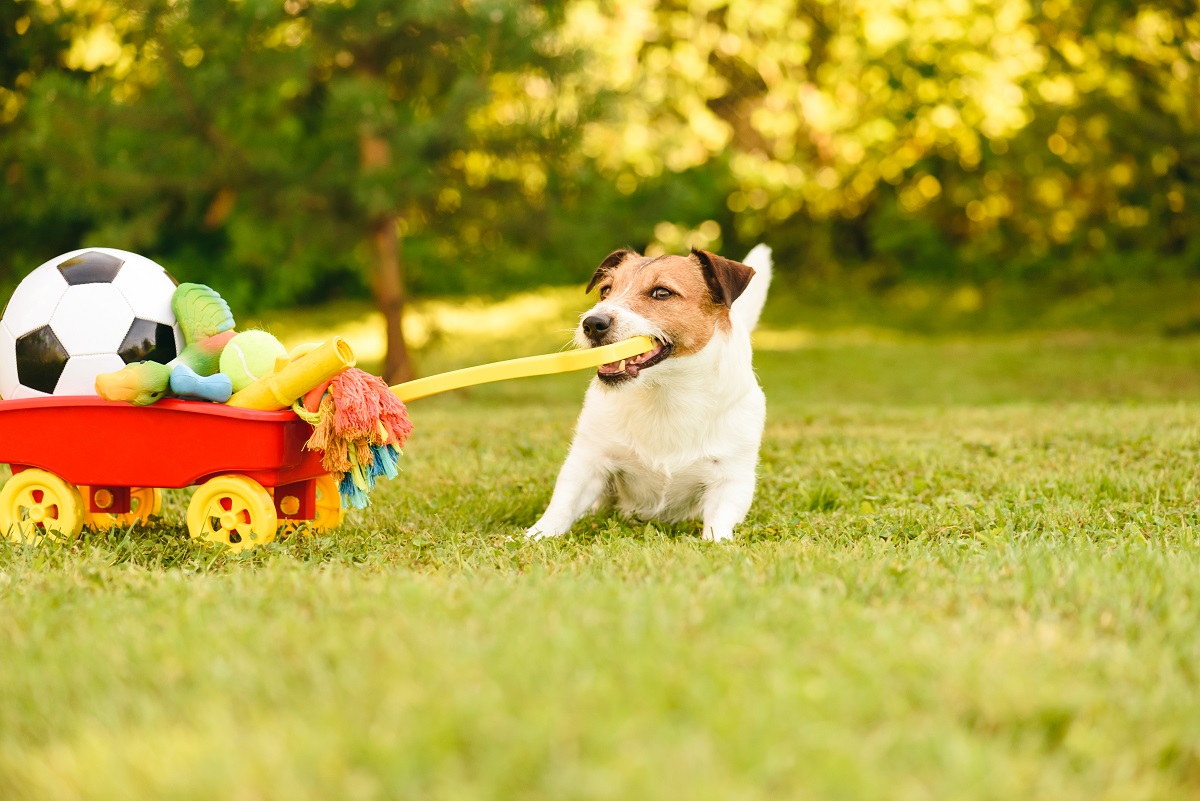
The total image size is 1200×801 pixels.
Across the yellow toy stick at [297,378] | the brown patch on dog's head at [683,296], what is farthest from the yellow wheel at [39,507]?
the brown patch on dog's head at [683,296]

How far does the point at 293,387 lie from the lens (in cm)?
347

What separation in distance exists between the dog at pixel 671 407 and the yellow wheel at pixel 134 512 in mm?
1459

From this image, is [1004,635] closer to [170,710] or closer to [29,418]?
[170,710]

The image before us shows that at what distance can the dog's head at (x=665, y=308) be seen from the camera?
3988 millimetres

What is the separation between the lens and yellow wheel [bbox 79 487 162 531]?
3836 millimetres

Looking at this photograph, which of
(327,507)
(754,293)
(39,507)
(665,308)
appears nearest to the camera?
(39,507)

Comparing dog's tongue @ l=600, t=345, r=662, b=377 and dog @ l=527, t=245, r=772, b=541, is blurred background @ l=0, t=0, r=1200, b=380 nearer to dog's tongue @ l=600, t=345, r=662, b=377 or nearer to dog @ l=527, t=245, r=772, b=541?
dog @ l=527, t=245, r=772, b=541

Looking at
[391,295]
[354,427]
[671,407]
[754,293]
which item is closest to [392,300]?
[391,295]

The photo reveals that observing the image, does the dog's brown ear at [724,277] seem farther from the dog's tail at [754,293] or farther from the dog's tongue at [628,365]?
the dog's tail at [754,293]

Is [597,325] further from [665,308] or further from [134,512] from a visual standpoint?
[134,512]

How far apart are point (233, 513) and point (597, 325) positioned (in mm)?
1410

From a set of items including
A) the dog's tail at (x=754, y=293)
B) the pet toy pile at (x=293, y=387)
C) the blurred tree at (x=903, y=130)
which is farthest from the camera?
the blurred tree at (x=903, y=130)

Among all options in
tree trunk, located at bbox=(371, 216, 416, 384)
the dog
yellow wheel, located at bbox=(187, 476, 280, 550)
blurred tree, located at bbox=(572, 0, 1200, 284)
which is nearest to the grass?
yellow wheel, located at bbox=(187, 476, 280, 550)

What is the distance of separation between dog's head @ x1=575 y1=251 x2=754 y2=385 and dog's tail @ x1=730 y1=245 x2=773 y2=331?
61 centimetres
